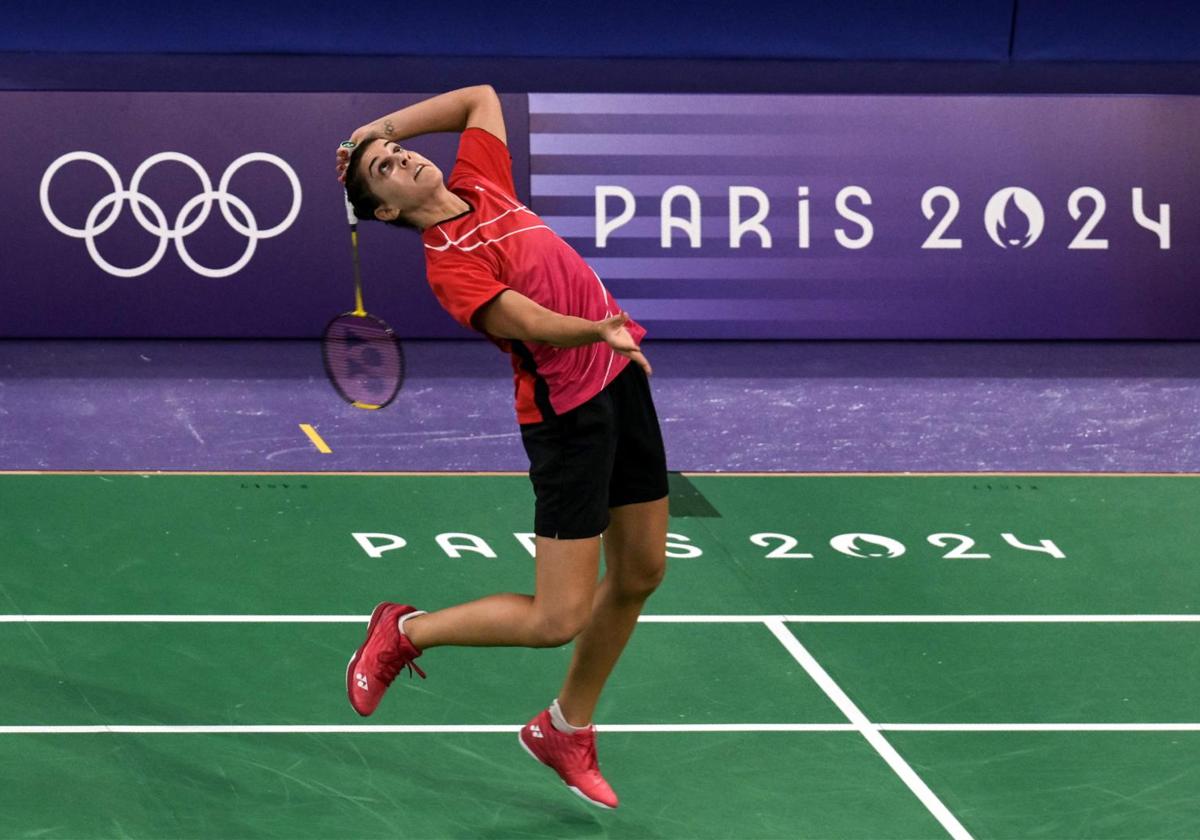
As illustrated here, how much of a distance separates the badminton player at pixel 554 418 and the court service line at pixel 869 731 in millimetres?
836

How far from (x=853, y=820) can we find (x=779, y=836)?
0.21 meters

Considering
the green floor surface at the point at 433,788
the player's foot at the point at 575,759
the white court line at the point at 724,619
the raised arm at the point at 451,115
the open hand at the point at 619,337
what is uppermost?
the raised arm at the point at 451,115

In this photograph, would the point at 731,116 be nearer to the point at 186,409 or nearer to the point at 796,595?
the point at 186,409

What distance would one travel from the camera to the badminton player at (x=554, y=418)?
4.57 m

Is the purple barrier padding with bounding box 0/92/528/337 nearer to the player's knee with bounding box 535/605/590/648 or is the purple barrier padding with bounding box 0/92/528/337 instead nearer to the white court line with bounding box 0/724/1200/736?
the white court line with bounding box 0/724/1200/736

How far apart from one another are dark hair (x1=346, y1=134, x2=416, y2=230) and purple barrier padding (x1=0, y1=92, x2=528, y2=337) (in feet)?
17.7

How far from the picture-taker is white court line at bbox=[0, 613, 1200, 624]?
6301 mm
